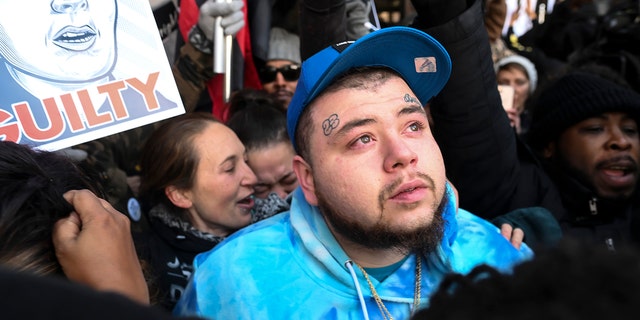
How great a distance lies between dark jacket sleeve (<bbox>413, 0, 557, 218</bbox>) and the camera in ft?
6.51

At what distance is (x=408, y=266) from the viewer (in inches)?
65.2

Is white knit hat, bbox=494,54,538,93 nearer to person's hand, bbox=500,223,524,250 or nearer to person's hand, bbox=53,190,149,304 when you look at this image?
person's hand, bbox=500,223,524,250

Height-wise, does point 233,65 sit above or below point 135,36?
below

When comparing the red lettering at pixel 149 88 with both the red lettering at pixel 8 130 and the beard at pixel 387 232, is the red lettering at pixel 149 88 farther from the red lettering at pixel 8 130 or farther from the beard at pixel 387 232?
the beard at pixel 387 232

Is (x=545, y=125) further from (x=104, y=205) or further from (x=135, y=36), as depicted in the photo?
(x=104, y=205)

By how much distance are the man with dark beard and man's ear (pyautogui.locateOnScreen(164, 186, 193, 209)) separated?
2.71ft

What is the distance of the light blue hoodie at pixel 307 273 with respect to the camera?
5.15 ft

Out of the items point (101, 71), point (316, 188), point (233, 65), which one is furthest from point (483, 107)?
point (233, 65)

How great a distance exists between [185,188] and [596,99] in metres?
1.70

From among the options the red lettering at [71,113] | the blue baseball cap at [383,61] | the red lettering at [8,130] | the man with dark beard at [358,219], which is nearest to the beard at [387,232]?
the man with dark beard at [358,219]

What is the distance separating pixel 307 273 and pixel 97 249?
0.59 m

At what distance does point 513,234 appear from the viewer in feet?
6.23

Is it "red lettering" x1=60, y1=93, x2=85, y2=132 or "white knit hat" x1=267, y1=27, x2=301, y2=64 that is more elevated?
"red lettering" x1=60, y1=93, x2=85, y2=132

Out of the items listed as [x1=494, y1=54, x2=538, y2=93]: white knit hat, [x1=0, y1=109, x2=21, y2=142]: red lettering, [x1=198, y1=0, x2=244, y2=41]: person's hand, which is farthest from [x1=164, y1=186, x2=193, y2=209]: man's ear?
[x1=494, y1=54, x2=538, y2=93]: white knit hat
